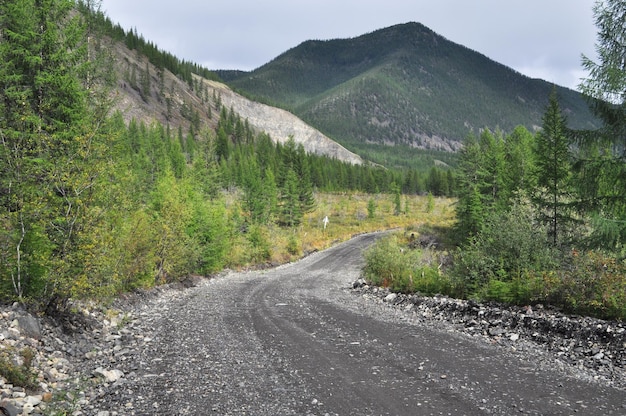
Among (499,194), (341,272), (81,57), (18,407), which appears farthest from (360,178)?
(18,407)

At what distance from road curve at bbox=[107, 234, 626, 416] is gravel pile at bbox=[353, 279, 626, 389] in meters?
0.68

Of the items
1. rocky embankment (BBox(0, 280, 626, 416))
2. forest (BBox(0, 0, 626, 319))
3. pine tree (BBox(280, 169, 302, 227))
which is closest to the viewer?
rocky embankment (BBox(0, 280, 626, 416))

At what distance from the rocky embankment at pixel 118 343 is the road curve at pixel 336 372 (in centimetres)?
48

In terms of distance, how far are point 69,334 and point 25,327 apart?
1.44m

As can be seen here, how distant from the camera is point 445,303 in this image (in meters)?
14.4

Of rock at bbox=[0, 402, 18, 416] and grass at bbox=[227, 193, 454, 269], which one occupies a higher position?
rock at bbox=[0, 402, 18, 416]

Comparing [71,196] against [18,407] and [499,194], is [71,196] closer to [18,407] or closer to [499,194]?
[18,407]

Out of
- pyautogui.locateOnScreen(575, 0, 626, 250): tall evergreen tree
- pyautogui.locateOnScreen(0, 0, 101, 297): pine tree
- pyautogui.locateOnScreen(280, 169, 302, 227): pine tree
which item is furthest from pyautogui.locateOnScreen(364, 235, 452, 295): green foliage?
pyautogui.locateOnScreen(280, 169, 302, 227): pine tree

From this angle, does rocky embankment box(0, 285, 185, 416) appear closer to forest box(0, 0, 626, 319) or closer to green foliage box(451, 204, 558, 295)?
forest box(0, 0, 626, 319)

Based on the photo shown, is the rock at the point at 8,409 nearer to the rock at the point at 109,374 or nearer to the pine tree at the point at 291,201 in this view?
the rock at the point at 109,374

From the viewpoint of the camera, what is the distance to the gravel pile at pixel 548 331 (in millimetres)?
8617

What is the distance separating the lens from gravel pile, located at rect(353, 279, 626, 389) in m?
8.62

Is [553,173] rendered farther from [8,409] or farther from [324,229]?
[324,229]

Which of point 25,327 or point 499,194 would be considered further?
point 499,194
